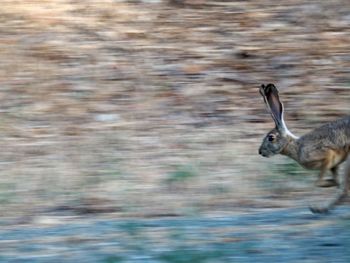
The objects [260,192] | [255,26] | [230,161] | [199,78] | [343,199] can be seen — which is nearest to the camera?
[343,199]

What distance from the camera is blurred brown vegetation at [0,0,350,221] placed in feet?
32.5

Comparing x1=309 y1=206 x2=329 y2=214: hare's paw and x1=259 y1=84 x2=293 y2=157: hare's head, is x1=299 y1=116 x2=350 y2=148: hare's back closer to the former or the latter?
x1=259 y1=84 x2=293 y2=157: hare's head

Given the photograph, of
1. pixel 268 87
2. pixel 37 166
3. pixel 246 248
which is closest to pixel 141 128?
pixel 37 166

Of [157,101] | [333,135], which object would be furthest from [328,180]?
[157,101]

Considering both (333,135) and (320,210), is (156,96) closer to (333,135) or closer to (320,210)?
(333,135)

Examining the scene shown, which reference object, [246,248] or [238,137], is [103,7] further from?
[246,248]

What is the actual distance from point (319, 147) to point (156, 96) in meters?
3.95

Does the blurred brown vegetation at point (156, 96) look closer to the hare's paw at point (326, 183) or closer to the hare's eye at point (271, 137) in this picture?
the hare's paw at point (326, 183)

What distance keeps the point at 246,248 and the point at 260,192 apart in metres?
2.43

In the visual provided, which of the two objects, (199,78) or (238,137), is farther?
(199,78)

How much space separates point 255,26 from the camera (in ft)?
48.2

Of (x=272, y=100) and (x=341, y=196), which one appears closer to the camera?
(x=341, y=196)

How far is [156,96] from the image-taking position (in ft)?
42.8

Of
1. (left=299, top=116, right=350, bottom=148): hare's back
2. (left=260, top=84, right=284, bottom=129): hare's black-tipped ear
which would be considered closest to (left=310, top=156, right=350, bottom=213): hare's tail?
(left=299, top=116, right=350, bottom=148): hare's back
